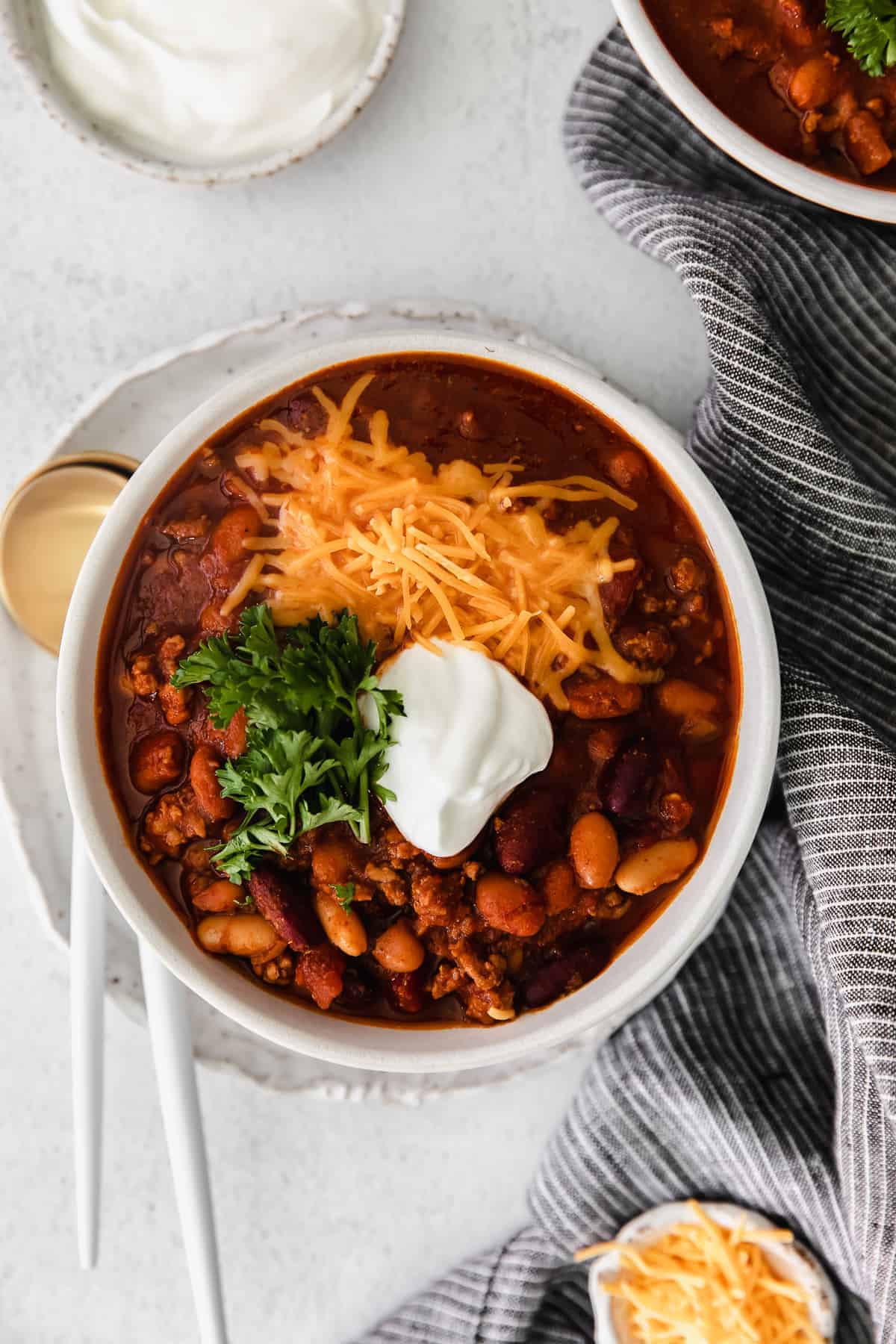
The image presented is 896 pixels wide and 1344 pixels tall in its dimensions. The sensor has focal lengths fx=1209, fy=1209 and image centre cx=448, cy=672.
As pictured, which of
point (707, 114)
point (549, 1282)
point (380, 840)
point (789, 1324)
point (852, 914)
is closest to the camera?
point (380, 840)

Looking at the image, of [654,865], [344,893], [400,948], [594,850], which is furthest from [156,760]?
[654,865]

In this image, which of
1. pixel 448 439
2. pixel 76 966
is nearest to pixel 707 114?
pixel 448 439

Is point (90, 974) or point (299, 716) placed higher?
point (299, 716)

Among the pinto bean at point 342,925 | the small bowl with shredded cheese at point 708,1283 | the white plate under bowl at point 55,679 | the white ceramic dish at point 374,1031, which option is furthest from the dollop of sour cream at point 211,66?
the small bowl with shredded cheese at point 708,1283

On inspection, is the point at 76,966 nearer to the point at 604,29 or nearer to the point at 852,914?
the point at 852,914

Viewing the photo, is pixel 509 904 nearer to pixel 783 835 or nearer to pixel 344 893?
pixel 344 893

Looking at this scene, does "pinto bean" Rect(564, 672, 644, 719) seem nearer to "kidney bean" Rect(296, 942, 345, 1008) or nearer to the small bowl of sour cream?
"kidney bean" Rect(296, 942, 345, 1008)

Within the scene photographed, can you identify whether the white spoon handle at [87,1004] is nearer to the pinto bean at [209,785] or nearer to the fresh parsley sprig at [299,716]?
the pinto bean at [209,785]
